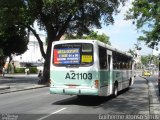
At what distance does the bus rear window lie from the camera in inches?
776

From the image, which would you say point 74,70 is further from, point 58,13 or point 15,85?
point 58,13

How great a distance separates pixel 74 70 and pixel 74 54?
0.75 metres

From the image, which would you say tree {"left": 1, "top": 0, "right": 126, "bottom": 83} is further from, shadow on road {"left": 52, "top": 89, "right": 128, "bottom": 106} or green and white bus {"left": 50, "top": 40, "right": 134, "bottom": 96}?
green and white bus {"left": 50, "top": 40, "right": 134, "bottom": 96}

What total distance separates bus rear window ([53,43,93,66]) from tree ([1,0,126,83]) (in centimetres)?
1697

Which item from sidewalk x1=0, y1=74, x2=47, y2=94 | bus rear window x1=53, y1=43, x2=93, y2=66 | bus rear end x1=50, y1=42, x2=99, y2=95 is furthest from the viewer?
sidewalk x1=0, y1=74, x2=47, y2=94

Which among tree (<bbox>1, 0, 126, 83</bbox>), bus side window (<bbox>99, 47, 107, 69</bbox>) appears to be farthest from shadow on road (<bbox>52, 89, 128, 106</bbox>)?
tree (<bbox>1, 0, 126, 83</bbox>)

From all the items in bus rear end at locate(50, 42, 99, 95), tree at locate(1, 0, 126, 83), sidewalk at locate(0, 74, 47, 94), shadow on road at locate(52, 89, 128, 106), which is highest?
tree at locate(1, 0, 126, 83)

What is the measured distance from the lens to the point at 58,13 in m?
39.6

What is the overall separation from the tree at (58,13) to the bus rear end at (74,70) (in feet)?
56.1

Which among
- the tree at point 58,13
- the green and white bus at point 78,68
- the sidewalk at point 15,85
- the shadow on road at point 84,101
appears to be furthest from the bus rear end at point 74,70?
the tree at point 58,13

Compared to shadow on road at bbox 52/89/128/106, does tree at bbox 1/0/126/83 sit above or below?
above

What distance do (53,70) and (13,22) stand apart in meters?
20.9

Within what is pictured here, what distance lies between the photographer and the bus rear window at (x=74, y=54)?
19703mm

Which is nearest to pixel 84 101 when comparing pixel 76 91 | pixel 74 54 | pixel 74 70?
pixel 76 91
